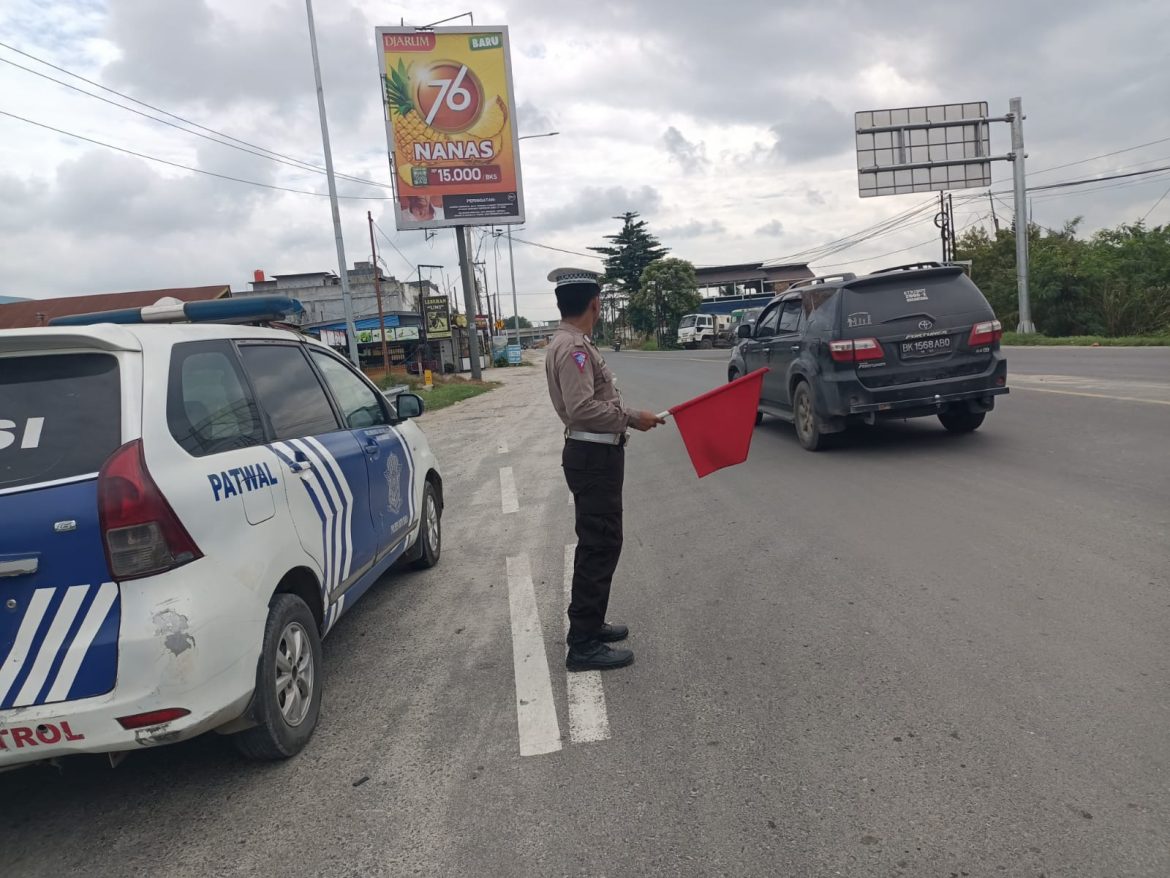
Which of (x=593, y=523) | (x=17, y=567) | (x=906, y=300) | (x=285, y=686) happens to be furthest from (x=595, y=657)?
(x=906, y=300)

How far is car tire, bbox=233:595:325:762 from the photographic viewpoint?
311 cm

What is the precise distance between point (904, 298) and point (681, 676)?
591cm

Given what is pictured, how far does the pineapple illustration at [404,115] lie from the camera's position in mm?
29156

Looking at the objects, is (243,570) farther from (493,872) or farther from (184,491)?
(493,872)

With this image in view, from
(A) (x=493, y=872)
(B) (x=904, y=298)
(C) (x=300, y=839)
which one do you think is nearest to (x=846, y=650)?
(A) (x=493, y=872)

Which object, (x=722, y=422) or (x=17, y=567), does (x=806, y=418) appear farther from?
(x=17, y=567)

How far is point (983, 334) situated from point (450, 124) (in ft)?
82.8

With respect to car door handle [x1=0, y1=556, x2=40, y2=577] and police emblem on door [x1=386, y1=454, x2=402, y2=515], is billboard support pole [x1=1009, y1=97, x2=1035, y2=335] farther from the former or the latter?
car door handle [x1=0, y1=556, x2=40, y2=577]

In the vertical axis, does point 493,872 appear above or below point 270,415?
below

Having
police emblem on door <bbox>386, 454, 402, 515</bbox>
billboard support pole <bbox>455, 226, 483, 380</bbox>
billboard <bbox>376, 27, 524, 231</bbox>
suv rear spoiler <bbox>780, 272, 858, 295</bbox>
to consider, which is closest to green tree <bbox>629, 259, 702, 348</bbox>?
billboard support pole <bbox>455, 226, 483, 380</bbox>

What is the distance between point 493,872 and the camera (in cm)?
257

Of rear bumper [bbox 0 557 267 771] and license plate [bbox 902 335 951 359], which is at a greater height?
license plate [bbox 902 335 951 359]

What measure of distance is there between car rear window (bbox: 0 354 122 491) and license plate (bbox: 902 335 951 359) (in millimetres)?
7247

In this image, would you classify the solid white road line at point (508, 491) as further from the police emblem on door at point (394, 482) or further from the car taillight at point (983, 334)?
the car taillight at point (983, 334)
